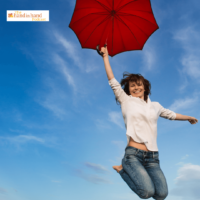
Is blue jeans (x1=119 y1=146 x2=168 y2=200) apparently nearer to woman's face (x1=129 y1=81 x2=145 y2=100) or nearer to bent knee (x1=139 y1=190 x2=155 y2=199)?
bent knee (x1=139 y1=190 x2=155 y2=199)

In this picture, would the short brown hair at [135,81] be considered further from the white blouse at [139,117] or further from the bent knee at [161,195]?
the bent knee at [161,195]

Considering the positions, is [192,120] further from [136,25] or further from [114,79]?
[136,25]

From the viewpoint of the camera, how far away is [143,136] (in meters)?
5.02

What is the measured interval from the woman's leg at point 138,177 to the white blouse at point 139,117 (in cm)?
44

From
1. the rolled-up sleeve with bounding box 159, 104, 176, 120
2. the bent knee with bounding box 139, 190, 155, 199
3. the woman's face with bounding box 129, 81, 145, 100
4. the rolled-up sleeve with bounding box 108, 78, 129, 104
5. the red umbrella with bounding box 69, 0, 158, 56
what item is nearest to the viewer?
the bent knee with bounding box 139, 190, 155, 199

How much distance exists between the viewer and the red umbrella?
707 centimetres

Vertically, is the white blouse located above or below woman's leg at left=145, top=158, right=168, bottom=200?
above

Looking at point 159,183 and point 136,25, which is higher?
point 136,25

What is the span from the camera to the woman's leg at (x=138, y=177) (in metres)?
4.61

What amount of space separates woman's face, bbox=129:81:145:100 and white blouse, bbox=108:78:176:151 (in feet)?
0.74

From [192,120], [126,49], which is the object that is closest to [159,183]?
[192,120]

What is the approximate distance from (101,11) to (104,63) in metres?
2.39

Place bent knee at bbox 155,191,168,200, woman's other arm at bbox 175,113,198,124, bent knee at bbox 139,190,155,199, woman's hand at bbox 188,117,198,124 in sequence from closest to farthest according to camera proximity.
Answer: bent knee at bbox 139,190,155,199
bent knee at bbox 155,191,168,200
woman's other arm at bbox 175,113,198,124
woman's hand at bbox 188,117,198,124

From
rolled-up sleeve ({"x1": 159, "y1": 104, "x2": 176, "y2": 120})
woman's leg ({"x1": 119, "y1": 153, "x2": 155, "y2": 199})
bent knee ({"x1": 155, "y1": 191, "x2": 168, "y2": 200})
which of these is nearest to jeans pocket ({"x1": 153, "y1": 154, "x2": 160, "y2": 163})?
woman's leg ({"x1": 119, "y1": 153, "x2": 155, "y2": 199})
